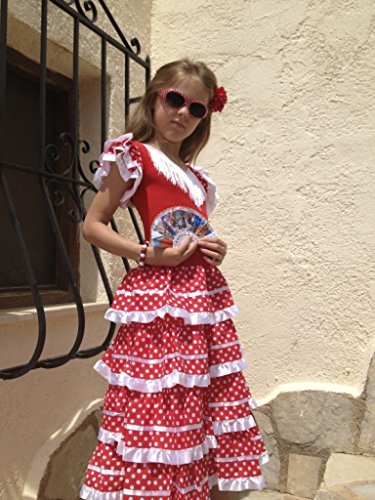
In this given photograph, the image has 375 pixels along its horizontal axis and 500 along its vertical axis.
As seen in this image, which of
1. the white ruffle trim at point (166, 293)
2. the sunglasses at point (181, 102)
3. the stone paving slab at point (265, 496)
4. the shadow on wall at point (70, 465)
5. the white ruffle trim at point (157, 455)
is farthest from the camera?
the stone paving slab at point (265, 496)

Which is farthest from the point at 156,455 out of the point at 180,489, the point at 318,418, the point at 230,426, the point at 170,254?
the point at 318,418

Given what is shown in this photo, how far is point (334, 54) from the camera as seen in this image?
2375 millimetres

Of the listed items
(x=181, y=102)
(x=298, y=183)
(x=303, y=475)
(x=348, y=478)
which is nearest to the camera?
(x=181, y=102)

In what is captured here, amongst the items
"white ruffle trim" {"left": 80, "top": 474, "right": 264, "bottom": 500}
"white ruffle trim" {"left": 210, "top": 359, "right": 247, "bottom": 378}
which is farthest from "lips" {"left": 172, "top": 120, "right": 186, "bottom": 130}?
"white ruffle trim" {"left": 80, "top": 474, "right": 264, "bottom": 500}

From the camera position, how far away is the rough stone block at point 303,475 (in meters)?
2.20

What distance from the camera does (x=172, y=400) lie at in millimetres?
1288

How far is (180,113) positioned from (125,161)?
22cm

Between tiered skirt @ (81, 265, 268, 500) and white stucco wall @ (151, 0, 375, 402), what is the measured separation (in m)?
0.97

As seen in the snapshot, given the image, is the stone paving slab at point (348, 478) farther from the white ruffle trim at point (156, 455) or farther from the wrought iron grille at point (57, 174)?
the wrought iron grille at point (57, 174)

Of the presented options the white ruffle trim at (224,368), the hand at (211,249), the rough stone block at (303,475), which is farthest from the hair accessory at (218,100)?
the rough stone block at (303,475)

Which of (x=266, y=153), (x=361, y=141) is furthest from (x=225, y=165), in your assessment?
(x=361, y=141)

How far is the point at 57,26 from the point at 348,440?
2104mm

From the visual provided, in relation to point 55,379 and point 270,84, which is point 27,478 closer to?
point 55,379

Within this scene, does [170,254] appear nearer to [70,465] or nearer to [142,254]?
[142,254]
